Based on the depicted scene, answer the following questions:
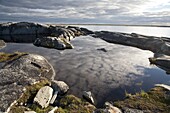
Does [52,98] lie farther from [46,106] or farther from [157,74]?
[157,74]

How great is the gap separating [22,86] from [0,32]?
91.2 meters

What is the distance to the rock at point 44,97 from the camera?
20.1m

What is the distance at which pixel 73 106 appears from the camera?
67.1 feet

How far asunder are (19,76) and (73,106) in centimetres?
894

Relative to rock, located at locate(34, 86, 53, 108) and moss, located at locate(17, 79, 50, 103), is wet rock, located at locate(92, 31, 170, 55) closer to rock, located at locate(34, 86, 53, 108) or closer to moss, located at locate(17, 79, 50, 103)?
moss, located at locate(17, 79, 50, 103)

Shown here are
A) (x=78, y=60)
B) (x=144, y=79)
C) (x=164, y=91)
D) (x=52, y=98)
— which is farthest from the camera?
(x=78, y=60)

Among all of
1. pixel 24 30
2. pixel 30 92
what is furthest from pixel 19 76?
pixel 24 30

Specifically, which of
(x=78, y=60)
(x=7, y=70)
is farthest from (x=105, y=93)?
(x=78, y=60)

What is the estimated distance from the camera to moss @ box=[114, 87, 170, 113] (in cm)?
2036

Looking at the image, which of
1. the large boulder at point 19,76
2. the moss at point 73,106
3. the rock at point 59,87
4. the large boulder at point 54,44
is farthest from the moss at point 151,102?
the large boulder at point 54,44

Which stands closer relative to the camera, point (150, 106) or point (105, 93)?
point (150, 106)

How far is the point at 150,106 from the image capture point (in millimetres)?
20672

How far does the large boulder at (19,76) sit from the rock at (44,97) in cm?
199

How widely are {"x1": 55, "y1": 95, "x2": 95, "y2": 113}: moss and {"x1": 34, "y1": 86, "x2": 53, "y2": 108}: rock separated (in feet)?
4.68
